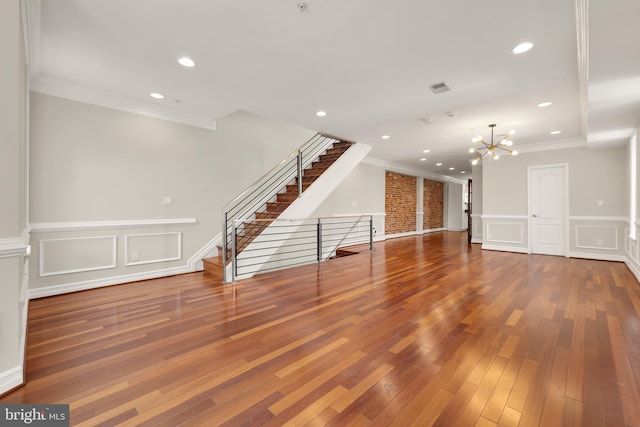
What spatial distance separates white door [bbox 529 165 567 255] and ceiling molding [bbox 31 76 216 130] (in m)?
7.46

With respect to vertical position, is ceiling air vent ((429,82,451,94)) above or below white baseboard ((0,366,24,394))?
above

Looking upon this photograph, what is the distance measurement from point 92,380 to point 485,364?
2664mm

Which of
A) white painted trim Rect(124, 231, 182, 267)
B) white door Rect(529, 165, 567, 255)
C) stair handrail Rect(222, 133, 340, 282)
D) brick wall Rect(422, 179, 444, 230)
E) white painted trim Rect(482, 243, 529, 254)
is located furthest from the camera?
brick wall Rect(422, 179, 444, 230)

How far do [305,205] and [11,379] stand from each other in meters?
4.15

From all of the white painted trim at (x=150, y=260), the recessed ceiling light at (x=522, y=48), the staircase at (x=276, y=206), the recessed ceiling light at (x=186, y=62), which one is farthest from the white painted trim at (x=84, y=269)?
the recessed ceiling light at (x=522, y=48)

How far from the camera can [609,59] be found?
7.87 feet

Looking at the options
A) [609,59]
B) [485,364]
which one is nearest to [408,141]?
[609,59]

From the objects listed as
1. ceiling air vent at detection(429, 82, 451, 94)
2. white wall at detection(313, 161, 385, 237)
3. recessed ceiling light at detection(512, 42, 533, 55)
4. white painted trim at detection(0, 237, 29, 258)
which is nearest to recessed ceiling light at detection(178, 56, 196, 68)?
white painted trim at detection(0, 237, 29, 258)

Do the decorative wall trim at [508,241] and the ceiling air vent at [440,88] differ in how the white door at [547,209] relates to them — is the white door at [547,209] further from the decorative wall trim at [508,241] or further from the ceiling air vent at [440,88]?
the ceiling air vent at [440,88]

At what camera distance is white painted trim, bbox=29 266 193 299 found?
3.43 metres

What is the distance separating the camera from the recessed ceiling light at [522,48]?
2.63 meters

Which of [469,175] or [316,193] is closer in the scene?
[316,193]

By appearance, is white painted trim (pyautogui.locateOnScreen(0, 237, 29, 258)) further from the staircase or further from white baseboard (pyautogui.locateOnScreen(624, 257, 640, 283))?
white baseboard (pyautogui.locateOnScreen(624, 257, 640, 283))

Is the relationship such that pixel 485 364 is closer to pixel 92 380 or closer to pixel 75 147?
pixel 92 380
